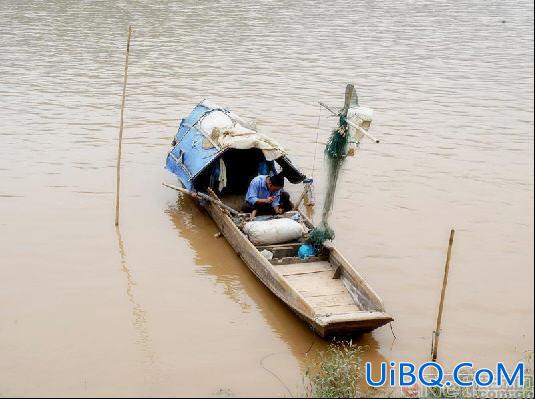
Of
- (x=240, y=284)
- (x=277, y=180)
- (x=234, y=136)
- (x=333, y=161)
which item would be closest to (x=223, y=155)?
(x=234, y=136)

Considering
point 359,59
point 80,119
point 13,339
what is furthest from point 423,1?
point 13,339

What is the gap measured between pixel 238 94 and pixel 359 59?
205 inches

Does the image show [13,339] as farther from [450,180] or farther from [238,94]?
[238,94]

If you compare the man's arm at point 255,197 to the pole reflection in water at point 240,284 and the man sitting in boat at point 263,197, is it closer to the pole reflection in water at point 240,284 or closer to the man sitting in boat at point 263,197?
the man sitting in boat at point 263,197

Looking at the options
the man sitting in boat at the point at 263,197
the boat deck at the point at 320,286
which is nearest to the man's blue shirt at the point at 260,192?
the man sitting in boat at the point at 263,197

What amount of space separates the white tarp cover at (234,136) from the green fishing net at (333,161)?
6.18 feet

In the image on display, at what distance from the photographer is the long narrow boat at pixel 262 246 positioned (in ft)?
22.8

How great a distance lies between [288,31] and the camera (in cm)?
2409

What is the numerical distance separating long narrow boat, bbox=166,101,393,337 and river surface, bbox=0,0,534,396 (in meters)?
0.38

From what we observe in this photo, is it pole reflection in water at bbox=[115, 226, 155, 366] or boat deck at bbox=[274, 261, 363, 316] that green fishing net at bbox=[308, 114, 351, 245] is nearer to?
boat deck at bbox=[274, 261, 363, 316]

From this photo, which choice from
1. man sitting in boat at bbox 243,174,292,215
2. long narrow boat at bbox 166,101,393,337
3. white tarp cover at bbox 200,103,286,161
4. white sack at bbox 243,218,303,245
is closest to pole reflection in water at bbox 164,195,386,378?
long narrow boat at bbox 166,101,393,337

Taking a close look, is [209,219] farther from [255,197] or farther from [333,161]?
[333,161]

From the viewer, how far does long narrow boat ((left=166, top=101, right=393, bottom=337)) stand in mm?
6953

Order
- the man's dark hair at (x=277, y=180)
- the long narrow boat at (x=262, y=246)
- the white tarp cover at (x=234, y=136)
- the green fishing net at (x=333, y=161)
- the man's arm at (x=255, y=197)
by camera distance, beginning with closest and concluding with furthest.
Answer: the long narrow boat at (x=262, y=246)
the green fishing net at (x=333, y=161)
the man's dark hair at (x=277, y=180)
the man's arm at (x=255, y=197)
the white tarp cover at (x=234, y=136)
